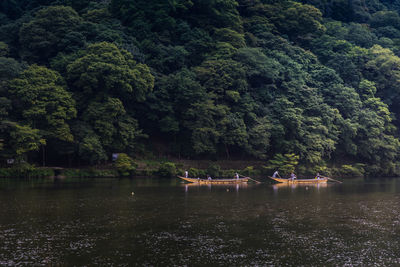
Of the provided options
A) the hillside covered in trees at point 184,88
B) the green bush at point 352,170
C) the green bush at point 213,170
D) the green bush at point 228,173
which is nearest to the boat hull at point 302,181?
the green bush at point 228,173

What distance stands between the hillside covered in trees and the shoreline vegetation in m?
1.67

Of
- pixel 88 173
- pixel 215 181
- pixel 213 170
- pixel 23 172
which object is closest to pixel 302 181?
pixel 213 170

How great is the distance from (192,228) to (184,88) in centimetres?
3718

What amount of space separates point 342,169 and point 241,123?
17.5 metres

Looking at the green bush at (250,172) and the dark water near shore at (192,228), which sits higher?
the green bush at (250,172)

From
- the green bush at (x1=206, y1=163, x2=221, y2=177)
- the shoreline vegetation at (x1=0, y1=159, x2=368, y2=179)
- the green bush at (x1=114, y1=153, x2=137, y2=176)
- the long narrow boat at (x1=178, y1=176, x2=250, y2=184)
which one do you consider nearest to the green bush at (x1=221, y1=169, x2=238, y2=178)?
the shoreline vegetation at (x1=0, y1=159, x2=368, y2=179)

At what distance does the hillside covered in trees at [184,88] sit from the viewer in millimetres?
53031

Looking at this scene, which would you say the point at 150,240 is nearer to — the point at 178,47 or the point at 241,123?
the point at 241,123

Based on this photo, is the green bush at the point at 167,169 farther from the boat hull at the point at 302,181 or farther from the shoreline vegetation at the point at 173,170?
the boat hull at the point at 302,181

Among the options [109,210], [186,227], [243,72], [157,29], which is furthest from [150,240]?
[157,29]

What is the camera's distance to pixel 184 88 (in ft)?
199

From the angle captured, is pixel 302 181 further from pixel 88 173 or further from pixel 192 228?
pixel 192 228

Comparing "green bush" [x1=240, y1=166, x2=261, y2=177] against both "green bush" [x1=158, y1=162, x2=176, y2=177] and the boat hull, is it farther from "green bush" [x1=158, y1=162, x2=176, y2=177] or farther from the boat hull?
"green bush" [x1=158, y1=162, x2=176, y2=177]

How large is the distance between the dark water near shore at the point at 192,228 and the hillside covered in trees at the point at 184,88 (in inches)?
535
